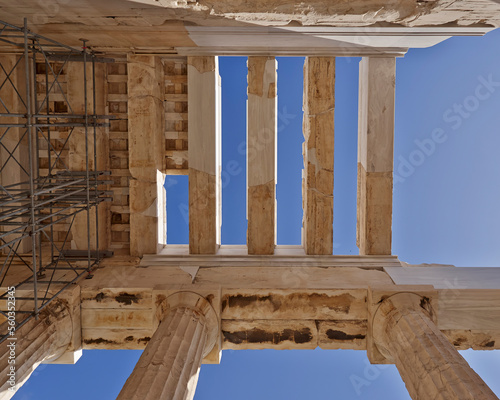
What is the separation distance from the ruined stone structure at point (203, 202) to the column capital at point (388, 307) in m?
0.03

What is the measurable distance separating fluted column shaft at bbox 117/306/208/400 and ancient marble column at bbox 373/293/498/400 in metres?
2.96

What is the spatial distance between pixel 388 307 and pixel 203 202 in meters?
4.43

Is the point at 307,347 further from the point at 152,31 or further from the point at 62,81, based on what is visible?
the point at 62,81

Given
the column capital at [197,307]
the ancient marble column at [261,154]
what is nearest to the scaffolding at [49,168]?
the column capital at [197,307]

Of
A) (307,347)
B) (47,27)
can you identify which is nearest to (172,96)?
(47,27)

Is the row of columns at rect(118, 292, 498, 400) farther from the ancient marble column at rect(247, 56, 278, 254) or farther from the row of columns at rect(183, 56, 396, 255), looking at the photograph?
the ancient marble column at rect(247, 56, 278, 254)

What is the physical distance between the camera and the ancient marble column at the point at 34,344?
5.42 m

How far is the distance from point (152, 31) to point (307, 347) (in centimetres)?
665

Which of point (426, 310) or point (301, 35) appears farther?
point (301, 35)

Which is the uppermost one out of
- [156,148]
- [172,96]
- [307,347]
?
[172,96]

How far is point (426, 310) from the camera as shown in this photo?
260 inches

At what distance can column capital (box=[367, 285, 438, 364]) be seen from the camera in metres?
6.52

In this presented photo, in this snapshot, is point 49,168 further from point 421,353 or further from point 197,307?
point 421,353

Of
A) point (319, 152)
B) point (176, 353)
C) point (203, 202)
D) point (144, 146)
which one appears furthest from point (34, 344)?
point (319, 152)
